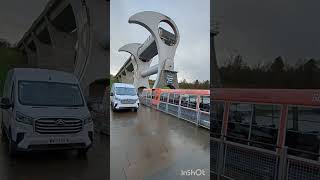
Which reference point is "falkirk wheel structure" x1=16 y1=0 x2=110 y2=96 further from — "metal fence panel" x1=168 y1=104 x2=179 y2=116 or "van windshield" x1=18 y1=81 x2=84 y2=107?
"metal fence panel" x1=168 y1=104 x2=179 y2=116

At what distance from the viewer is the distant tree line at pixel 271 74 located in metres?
1.71

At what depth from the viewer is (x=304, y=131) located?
170cm

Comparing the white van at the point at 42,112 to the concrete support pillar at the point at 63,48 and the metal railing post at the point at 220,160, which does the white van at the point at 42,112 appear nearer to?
the concrete support pillar at the point at 63,48

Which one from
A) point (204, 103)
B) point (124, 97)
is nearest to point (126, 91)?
point (124, 97)

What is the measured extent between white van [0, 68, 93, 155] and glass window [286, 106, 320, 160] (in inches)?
45.4

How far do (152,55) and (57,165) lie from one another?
2.72 ft

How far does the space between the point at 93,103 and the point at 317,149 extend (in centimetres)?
130

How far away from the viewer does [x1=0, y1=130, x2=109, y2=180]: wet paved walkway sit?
1663 millimetres

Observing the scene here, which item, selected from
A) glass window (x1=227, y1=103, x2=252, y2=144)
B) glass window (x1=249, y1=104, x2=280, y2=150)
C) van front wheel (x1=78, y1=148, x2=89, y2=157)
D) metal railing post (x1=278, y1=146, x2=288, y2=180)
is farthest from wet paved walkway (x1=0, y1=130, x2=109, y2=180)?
metal railing post (x1=278, y1=146, x2=288, y2=180)

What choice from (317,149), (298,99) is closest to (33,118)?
(298,99)

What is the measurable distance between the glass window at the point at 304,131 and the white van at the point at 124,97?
0.88m

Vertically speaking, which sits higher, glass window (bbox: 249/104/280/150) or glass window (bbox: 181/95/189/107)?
glass window (bbox: 181/95/189/107)

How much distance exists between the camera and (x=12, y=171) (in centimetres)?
166

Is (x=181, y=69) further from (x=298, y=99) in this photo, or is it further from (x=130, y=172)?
(x=298, y=99)
